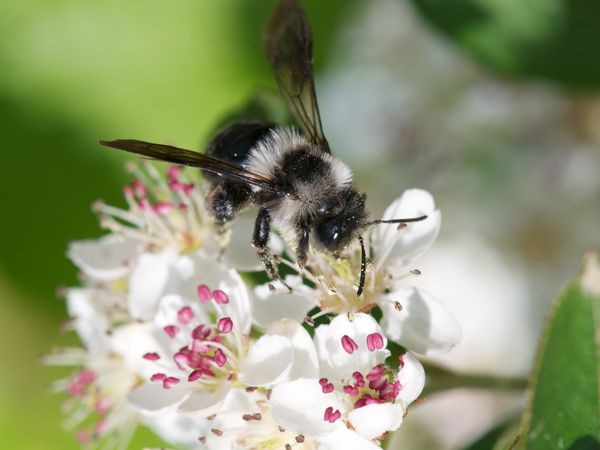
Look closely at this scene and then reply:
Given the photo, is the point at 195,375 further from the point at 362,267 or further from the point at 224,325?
the point at 362,267

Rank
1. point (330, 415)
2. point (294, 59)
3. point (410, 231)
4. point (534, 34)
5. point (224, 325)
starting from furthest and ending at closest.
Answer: point (534, 34) < point (294, 59) < point (410, 231) < point (224, 325) < point (330, 415)

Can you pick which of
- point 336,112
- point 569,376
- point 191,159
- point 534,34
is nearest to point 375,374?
point 569,376

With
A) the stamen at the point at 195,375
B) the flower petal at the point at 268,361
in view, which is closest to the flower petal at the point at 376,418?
the flower petal at the point at 268,361

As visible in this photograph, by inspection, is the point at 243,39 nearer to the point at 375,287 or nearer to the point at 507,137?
the point at 507,137

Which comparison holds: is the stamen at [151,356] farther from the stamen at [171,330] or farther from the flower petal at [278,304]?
the flower petal at [278,304]

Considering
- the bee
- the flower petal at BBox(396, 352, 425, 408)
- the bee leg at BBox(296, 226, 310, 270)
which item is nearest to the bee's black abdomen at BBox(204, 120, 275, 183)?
the bee

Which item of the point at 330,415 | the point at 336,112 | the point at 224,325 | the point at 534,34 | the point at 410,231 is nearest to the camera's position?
the point at 330,415
